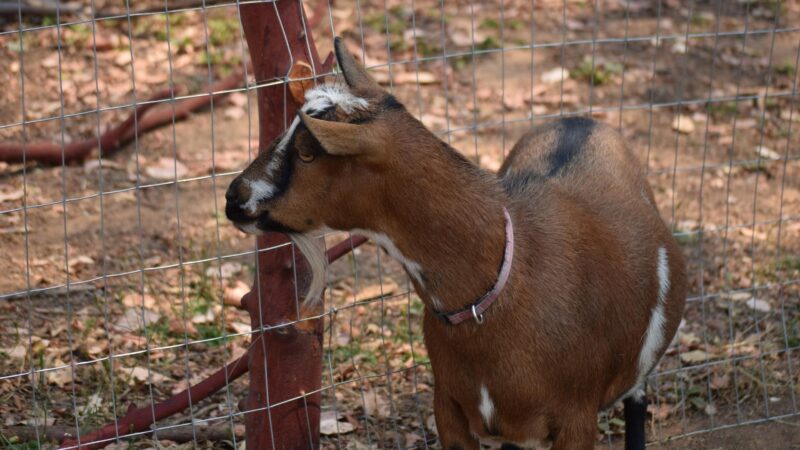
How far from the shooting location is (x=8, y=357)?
420 centimetres

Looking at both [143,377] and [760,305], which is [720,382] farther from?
[143,377]

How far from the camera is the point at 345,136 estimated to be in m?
2.72

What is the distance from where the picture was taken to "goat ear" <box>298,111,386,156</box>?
8.70 feet

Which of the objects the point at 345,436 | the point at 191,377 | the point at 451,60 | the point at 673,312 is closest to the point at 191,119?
the point at 451,60

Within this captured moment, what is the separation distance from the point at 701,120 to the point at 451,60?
68.7 inches

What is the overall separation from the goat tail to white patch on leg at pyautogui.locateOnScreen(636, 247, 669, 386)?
0.64 ft

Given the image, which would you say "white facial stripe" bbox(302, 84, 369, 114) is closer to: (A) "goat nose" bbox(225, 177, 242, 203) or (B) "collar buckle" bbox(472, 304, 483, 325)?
(A) "goat nose" bbox(225, 177, 242, 203)

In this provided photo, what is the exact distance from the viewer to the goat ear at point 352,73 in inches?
118

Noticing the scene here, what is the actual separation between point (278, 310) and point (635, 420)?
142 cm

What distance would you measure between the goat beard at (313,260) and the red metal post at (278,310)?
0.24 ft

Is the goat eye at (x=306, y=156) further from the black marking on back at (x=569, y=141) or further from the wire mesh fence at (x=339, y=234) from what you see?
the black marking on back at (x=569, y=141)

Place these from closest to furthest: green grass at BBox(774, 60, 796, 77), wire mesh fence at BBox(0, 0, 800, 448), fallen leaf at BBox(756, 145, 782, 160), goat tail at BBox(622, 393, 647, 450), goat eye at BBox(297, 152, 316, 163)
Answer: goat eye at BBox(297, 152, 316, 163)
goat tail at BBox(622, 393, 647, 450)
wire mesh fence at BBox(0, 0, 800, 448)
fallen leaf at BBox(756, 145, 782, 160)
green grass at BBox(774, 60, 796, 77)

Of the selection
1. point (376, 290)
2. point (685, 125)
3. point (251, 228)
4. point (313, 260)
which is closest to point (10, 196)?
point (376, 290)

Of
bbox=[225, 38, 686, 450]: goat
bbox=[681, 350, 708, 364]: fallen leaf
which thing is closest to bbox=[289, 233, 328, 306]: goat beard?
bbox=[225, 38, 686, 450]: goat
